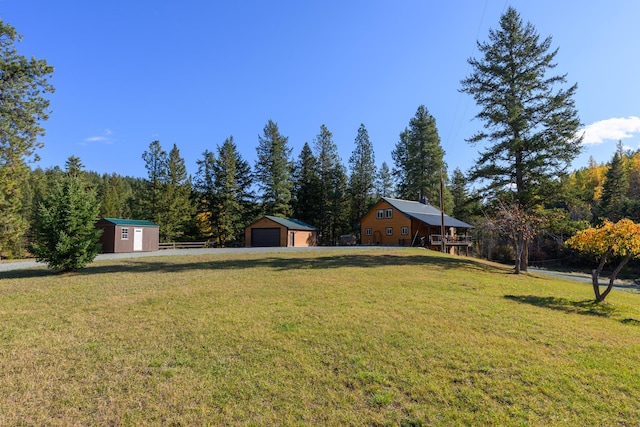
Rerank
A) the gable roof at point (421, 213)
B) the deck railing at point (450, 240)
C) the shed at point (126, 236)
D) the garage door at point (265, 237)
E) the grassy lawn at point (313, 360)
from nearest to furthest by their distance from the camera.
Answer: the grassy lawn at point (313, 360), the shed at point (126, 236), the deck railing at point (450, 240), the gable roof at point (421, 213), the garage door at point (265, 237)

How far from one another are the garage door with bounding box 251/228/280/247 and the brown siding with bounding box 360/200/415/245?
34.5ft

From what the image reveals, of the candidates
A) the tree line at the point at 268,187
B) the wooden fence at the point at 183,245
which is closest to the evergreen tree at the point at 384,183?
the tree line at the point at 268,187

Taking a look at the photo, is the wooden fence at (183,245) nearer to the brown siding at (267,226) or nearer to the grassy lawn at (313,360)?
the brown siding at (267,226)

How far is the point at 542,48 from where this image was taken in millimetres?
20312

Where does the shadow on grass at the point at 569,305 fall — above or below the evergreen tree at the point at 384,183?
below

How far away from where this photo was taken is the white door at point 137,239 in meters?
29.6

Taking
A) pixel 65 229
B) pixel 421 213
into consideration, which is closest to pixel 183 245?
pixel 65 229

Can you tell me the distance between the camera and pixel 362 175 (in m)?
51.4

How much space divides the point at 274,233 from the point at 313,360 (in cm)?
3371

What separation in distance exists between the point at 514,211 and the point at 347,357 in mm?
17598

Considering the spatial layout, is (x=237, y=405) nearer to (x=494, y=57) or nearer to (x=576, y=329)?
(x=576, y=329)

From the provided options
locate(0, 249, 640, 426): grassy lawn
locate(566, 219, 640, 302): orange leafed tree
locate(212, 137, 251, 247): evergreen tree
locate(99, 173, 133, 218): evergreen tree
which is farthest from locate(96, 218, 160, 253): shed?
locate(566, 219, 640, 302): orange leafed tree

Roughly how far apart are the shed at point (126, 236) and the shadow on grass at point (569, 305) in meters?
29.2

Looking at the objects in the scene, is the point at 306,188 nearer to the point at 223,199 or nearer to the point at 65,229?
the point at 223,199
